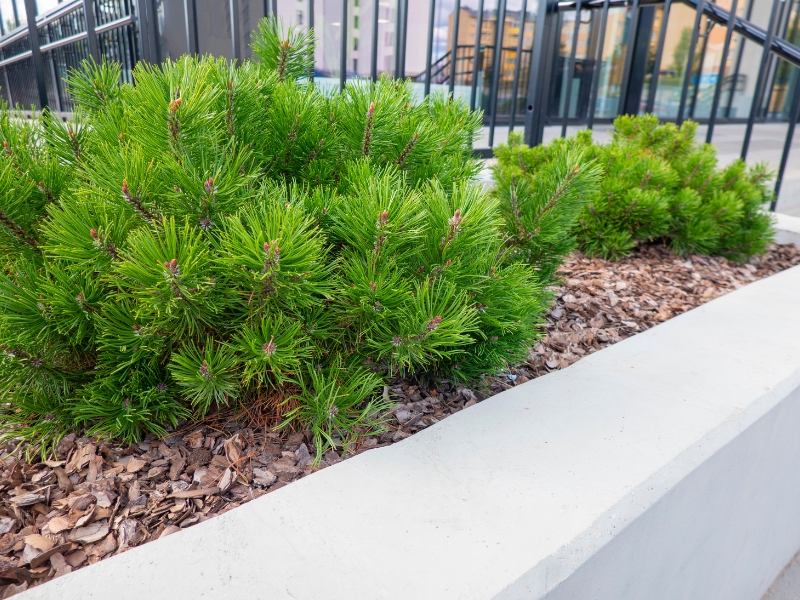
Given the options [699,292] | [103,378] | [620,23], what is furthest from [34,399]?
[620,23]

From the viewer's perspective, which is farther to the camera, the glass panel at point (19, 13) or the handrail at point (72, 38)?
the glass panel at point (19, 13)

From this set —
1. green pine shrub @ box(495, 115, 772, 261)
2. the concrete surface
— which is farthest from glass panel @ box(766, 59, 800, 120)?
green pine shrub @ box(495, 115, 772, 261)

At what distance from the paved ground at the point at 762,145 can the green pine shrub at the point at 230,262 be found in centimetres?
249

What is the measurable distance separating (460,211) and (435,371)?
0.49 meters

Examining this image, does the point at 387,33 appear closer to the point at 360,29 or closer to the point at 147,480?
the point at 360,29

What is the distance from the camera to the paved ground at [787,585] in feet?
6.61

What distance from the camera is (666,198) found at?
99.4 inches

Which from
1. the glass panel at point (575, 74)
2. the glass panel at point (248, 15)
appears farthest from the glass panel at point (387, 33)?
the glass panel at point (575, 74)

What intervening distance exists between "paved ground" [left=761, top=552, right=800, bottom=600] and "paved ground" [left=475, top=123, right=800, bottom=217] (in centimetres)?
228

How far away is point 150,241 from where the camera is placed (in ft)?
2.92

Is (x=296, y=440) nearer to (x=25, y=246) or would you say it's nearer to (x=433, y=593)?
(x=433, y=593)

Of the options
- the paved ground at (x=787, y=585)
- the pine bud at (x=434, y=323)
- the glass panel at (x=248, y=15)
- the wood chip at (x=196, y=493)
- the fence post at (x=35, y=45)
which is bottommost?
the paved ground at (x=787, y=585)

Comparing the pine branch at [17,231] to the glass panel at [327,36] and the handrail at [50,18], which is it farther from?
the glass panel at [327,36]

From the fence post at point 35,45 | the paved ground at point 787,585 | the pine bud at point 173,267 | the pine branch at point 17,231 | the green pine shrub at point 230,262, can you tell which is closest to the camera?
the pine bud at point 173,267
